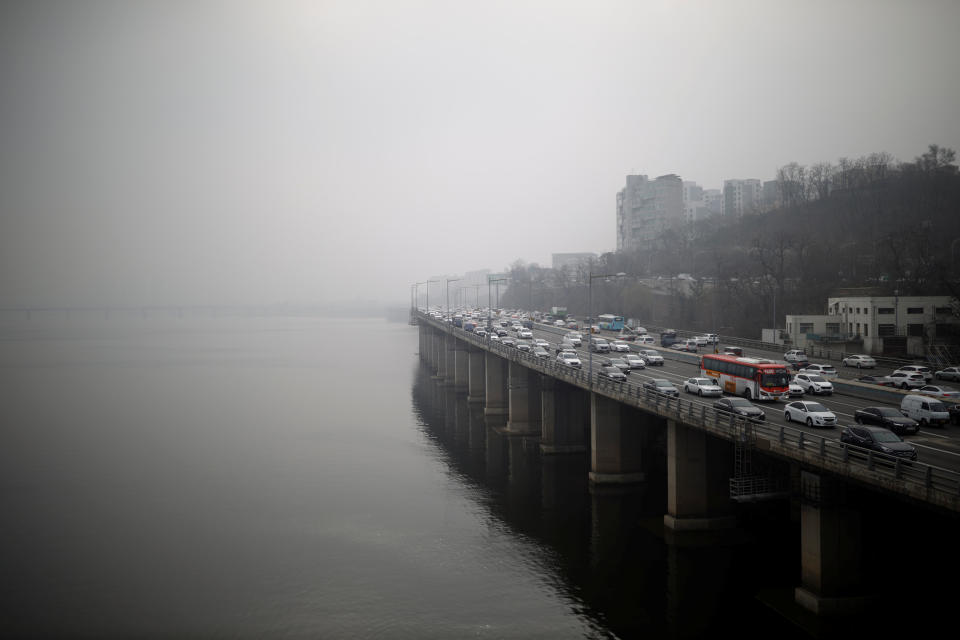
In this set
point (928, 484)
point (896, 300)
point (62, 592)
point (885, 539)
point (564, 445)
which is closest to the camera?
point (928, 484)

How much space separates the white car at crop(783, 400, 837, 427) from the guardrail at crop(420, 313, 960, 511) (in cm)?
108

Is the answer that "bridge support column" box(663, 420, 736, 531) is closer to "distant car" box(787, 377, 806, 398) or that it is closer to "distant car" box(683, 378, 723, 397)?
"distant car" box(683, 378, 723, 397)

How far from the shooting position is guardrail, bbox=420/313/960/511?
1865 centimetres

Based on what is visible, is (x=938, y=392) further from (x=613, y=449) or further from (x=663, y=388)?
(x=613, y=449)

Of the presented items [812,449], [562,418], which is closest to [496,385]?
[562,418]

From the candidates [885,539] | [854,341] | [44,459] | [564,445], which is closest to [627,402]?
[885,539]

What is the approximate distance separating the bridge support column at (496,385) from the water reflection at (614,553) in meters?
17.8

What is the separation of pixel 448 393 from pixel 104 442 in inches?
1686

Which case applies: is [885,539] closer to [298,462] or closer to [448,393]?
[298,462]

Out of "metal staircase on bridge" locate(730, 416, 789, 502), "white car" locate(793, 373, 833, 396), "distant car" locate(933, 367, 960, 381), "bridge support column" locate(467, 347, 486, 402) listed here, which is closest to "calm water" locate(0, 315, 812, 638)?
"metal staircase on bridge" locate(730, 416, 789, 502)

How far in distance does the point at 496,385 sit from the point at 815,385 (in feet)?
129

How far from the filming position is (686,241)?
16838cm

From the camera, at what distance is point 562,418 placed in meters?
54.2

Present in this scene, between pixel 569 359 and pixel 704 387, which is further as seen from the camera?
pixel 569 359
